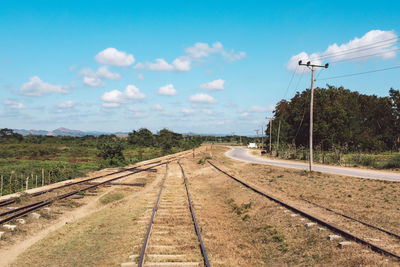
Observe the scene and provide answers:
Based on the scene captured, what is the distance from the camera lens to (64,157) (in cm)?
7125

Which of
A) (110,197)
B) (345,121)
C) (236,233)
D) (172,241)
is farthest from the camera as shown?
(345,121)

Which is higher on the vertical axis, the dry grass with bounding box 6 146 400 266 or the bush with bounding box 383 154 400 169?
the bush with bounding box 383 154 400 169

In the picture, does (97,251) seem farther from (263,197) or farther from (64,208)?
(263,197)

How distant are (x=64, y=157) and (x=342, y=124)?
60480 mm

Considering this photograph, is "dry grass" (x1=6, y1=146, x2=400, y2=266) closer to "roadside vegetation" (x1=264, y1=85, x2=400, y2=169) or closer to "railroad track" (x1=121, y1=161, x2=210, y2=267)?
"railroad track" (x1=121, y1=161, x2=210, y2=267)

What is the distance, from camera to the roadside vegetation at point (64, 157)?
29.0 m

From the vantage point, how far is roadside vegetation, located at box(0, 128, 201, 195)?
1141 inches

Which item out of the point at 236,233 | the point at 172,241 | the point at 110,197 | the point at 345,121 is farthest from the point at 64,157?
the point at 172,241

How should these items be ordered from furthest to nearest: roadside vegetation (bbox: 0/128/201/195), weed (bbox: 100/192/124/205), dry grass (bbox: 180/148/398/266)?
roadside vegetation (bbox: 0/128/201/195), weed (bbox: 100/192/124/205), dry grass (bbox: 180/148/398/266)

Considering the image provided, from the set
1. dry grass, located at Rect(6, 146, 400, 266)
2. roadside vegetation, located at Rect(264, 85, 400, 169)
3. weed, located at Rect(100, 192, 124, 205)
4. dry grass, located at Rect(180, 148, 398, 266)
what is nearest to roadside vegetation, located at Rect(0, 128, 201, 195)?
weed, located at Rect(100, 192, 124, 205)

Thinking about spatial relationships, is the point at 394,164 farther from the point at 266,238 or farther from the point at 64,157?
the point at 64,157

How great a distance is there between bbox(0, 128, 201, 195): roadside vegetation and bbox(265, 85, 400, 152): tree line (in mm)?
34611

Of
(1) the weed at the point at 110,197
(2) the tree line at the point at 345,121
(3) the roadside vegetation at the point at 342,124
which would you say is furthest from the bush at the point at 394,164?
(2) the tree line at the point at 345,121

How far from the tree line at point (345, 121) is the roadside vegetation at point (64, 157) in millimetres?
34611
